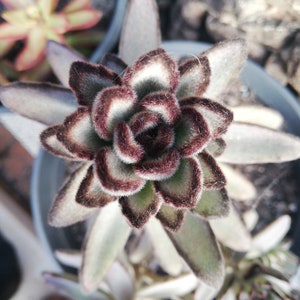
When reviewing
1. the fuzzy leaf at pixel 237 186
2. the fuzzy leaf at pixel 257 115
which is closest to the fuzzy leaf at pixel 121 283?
the fuzzy leaf at pixel 237 186

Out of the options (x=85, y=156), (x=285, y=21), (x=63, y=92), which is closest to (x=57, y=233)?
(x=63, y=92)

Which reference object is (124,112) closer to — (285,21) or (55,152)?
(55,152)

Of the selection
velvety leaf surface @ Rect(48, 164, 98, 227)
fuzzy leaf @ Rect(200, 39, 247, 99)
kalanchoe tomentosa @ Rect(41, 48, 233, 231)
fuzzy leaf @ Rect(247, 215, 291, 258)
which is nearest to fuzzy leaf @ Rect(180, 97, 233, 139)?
kalanchoe tomentosa @ Rect(41, 48, 233, 231)

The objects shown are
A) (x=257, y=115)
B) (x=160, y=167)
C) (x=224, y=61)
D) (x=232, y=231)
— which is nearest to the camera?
(x=160, y=167)

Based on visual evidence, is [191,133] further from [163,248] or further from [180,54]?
[180,54]

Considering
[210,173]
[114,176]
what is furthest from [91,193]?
[210,173]

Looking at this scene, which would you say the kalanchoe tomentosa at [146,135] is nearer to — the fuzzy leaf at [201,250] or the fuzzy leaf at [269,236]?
the fuzzy leaf at [201,250]
